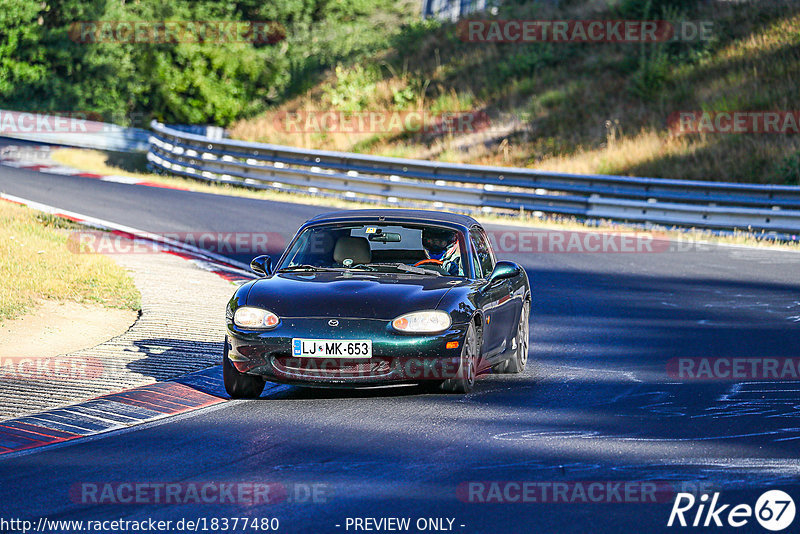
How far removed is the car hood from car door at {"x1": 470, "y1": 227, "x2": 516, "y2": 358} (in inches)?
14.9

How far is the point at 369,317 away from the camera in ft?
27.3

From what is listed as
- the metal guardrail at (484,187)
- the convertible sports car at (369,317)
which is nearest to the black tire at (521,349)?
the convertible sports car at (369,317)

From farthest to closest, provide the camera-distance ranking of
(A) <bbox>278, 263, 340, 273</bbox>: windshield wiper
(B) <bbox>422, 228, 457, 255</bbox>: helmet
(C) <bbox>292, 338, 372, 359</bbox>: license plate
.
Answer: (B) <bbox>422, 228, 457, 255</bbox>: helmet, (A) <bbox>278, 263, 340, 273</bbox>: windshield wiper, (C) <bbox>292, 338, 372, 359</bbox>: license plate

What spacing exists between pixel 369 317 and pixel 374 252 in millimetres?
1792

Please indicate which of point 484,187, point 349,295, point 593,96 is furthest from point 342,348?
point 593,96

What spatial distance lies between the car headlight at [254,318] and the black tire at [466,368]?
1.33 meters

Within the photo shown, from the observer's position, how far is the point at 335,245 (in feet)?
31.8

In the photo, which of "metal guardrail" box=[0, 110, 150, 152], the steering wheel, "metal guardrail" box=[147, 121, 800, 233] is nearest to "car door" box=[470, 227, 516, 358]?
the steering wheel

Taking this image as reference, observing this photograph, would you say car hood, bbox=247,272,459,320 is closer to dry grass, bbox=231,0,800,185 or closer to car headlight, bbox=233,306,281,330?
car headlight, bbox=233,306,281,330

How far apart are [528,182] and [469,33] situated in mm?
18626

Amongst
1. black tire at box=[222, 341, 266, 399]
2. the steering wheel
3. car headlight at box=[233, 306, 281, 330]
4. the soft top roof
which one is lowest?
black tire at box=[222, 341, 266, 399]

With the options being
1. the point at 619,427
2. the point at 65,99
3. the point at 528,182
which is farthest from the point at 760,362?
the point at 65,99

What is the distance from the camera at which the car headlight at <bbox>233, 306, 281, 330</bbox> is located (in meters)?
8.45

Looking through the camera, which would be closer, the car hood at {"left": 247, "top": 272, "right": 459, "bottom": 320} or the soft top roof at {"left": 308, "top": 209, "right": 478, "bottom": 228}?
the car hood at {"left": 247, "top": 272, "right": 459, "bottom": 320}
